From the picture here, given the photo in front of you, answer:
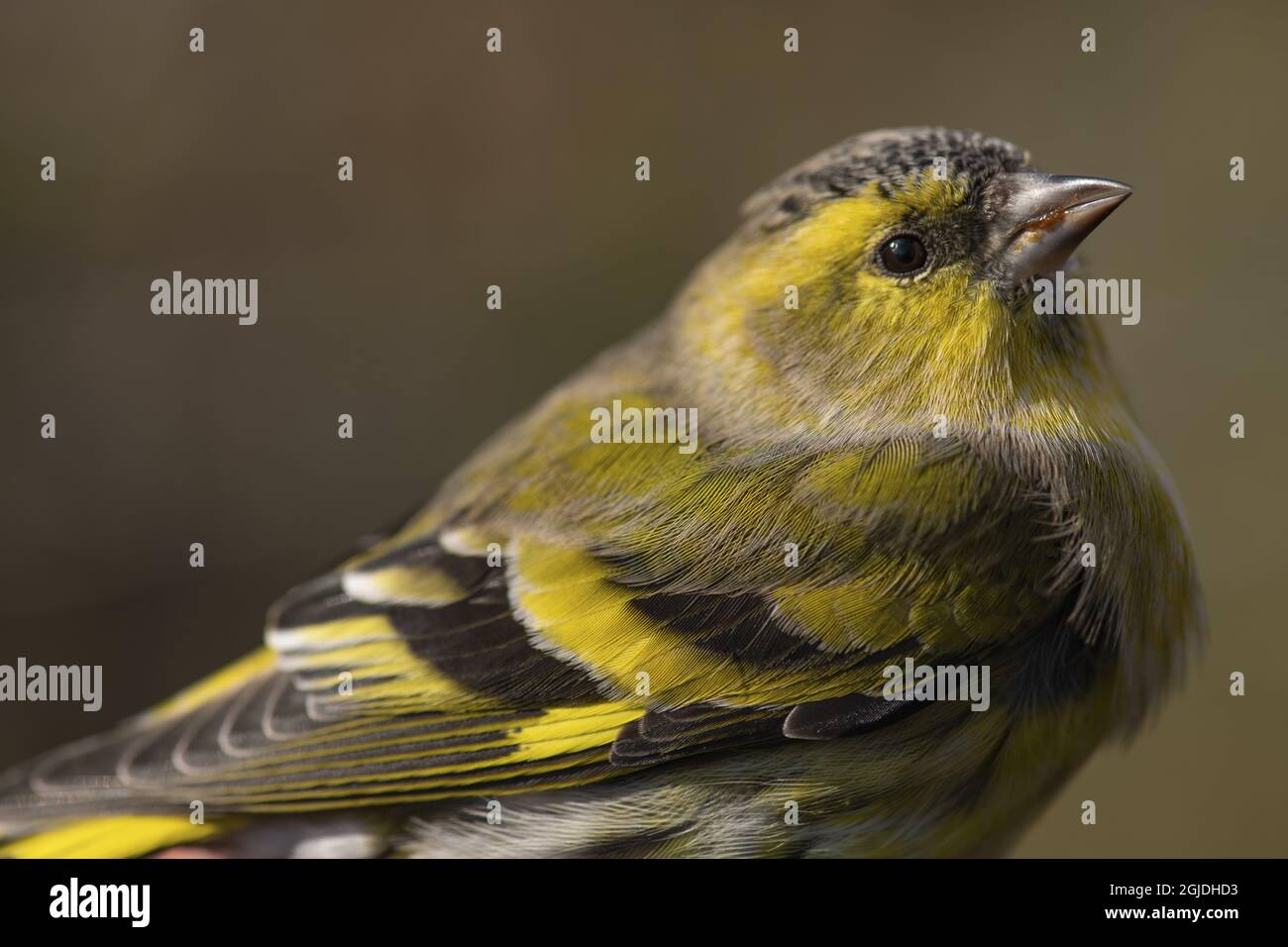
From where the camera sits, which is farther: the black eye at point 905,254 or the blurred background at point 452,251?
the blurred background at point 452,251

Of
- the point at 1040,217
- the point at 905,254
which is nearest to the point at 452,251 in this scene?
the point at 905,254

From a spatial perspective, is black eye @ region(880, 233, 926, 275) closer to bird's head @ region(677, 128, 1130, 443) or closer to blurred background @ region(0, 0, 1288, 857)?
bird's head @ region(677, 128, 1130, 443)

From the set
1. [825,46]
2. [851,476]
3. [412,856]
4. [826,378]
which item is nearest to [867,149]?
[826,378]

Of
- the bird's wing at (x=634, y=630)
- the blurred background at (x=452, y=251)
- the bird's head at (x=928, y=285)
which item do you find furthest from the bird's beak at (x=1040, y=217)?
the blurred background at (x=452, y=251)

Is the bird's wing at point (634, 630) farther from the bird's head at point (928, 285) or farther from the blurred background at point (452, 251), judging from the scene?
the blurred background at point (452, 251)

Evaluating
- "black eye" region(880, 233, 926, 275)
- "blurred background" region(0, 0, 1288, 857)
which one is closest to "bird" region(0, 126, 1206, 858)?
"black eye" region(880, 233, 926, 275)

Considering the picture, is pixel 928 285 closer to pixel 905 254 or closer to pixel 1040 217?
pixel 905 254

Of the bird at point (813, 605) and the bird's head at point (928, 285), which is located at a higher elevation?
the bird's head at point (928, 285)
